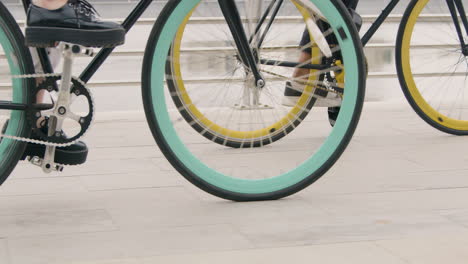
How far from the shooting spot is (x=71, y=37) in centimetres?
337

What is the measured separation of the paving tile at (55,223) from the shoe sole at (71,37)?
66 centimetres

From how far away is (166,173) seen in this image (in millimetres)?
4395

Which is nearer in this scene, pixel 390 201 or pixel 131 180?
pixel 390 201

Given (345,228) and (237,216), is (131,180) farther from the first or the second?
(345,228)

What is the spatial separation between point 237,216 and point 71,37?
90 centimetres

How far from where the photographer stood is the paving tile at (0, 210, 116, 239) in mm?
3369

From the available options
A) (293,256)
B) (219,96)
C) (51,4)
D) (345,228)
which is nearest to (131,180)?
(219,96)

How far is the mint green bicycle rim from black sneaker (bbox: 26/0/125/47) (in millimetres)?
123

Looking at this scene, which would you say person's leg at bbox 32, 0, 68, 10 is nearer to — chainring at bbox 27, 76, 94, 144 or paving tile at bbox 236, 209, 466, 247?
chainring at bbox 27, 76, 94, 144

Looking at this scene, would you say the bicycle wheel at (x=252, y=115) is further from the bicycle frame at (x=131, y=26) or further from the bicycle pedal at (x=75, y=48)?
the bicycle pedal at (x=75, y=48)

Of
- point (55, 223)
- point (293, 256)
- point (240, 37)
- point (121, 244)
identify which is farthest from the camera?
point (240, 37)

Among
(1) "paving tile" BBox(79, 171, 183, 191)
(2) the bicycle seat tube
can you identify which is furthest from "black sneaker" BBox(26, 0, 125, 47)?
(1) "paving tile" BBox(79, 171, 183, 191)

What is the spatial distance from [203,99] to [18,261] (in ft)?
5.65

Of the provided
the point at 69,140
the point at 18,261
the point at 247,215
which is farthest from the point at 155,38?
the point at 18,261
